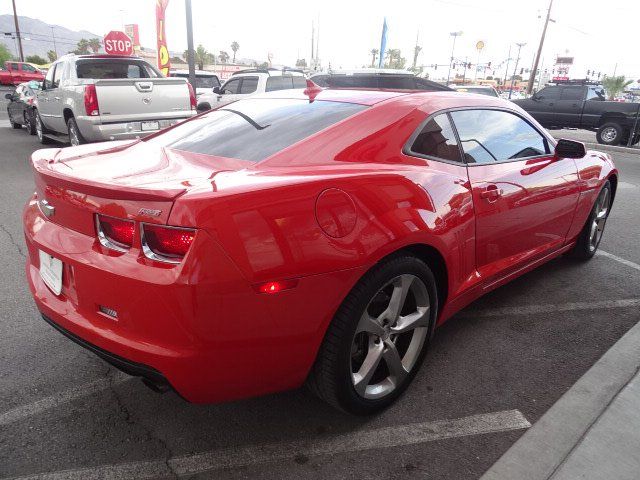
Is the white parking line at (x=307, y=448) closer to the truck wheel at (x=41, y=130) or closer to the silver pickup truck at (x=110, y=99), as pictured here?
the silver pickup truck at (x=110, y=99)

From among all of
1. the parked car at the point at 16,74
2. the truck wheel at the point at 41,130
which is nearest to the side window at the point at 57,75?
the truck wheel at the point at 41,130

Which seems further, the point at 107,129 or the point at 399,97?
the point at 107,129

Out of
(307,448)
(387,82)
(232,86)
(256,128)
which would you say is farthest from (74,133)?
(307,448)

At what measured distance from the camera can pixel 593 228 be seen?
444 centimetres

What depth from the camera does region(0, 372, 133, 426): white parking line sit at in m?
2.34

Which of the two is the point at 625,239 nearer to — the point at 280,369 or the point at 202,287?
the point at 280,369

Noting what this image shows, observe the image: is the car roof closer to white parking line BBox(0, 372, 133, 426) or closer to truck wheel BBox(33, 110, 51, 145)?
white parking line BBox(0, 372, 133, 426)

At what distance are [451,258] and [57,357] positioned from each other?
223 centimetres

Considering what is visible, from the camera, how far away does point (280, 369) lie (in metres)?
1.98

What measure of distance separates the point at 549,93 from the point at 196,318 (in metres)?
17.6

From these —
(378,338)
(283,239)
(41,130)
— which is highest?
(283,239)

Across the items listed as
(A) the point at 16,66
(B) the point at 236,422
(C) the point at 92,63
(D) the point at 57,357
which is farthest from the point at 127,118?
(A) the point at 16,66

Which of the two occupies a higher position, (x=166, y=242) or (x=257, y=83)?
(x=166, y=242)

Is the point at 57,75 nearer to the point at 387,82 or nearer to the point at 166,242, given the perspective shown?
the point at 387,82
